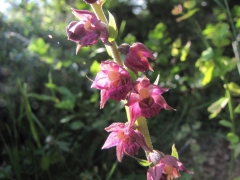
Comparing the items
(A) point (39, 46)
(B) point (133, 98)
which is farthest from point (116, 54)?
(A) point (39, 46)

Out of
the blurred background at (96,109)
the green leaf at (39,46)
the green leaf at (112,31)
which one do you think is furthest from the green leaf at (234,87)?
the green leaf at (39,46)

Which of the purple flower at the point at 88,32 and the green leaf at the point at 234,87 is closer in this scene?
the purple flower at the point at 88,32

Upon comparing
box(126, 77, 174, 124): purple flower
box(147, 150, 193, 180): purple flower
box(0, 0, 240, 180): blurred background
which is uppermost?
box(126, 77, 174, 124): purple flower

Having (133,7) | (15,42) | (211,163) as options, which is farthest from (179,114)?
(133,7)

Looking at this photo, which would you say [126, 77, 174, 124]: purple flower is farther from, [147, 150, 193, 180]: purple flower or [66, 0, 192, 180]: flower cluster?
[147, 150, 193, 180]: purple flower

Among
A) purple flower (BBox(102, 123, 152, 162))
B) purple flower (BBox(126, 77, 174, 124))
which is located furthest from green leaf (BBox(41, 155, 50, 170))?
purple flower (BBox(126, 77, 174, 124))

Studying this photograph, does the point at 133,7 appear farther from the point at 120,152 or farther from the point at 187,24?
the point at 120,152

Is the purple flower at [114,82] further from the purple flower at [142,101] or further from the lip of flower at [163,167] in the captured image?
the lip of flower at [163,167]
